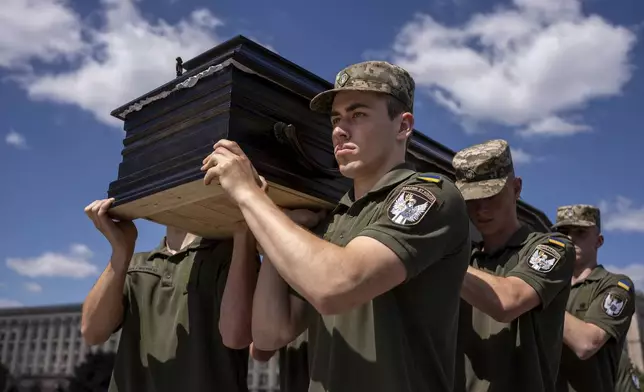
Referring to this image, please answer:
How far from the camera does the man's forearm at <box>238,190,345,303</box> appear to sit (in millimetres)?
1506

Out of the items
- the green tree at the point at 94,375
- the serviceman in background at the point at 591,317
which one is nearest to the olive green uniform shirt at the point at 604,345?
the serviceman in background at the point at 591,317

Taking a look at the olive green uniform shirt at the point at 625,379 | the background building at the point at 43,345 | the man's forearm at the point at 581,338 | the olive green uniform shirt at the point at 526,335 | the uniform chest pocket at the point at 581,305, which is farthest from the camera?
the background building at the point at 43,345

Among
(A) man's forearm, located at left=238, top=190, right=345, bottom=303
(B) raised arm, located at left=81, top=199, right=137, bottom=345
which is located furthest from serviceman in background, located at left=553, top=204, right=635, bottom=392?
(B) raised arm, located at left=81, top=199, right=137, bottom=345

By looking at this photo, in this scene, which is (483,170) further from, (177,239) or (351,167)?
(177,239)

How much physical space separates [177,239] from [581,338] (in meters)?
1.95

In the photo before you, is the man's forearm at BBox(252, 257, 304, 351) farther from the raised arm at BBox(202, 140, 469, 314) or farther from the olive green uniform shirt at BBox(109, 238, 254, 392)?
the olive green uniform shirt at BBox(109, 238, 254, 392)

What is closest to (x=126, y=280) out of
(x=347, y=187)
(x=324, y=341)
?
(x=347, y=187)

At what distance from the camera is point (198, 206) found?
6.93ft

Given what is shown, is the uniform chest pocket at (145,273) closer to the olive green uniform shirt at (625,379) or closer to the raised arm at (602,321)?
the raised arm at (602,321)

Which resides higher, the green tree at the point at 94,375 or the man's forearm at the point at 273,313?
the green tree at the point at 94,375

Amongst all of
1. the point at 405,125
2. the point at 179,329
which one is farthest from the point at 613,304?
the point at 179,329

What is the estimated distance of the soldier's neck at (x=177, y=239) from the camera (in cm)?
268

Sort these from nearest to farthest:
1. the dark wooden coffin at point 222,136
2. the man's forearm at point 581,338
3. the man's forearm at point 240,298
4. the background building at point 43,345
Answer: the dark wooden coffin at point 222,136 → the man's forearm at point 240,298 → the man's forearm at point 581,338 → the background building at point 43,345

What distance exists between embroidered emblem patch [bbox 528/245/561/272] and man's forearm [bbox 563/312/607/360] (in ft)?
2.07
